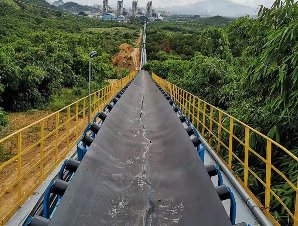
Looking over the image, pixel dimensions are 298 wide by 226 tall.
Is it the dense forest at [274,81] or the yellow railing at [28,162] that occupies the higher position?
the dense forest at [274,81]

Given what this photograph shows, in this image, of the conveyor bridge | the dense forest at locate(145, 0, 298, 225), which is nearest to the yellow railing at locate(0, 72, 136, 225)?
the conveyor bridge

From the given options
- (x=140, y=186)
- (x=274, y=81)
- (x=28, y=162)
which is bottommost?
(x=28, y=162)

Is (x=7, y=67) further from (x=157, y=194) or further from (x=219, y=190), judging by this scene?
(x=219, y=190)

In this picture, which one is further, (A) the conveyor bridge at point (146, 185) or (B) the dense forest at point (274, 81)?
(B) the dense forest at point (274, 81)

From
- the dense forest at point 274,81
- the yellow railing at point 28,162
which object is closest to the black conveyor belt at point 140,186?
the yellow railing at point 28,162

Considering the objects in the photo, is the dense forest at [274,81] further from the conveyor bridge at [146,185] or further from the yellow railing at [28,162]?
the yellow railing at [28,162]

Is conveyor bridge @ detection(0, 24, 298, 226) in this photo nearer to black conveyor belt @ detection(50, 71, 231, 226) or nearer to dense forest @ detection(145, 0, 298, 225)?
black conveyor belt @ detection(50, 71, 231, 226)

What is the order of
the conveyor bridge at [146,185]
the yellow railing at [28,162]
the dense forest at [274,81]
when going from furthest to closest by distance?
the dense forest at [274,81] < the yellow railing at [28,162] < the conveyor bridge at [146,185]

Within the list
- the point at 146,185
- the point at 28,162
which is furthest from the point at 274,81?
the point at 28,162

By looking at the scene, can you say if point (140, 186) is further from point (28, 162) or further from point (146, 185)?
point (28, 162)
